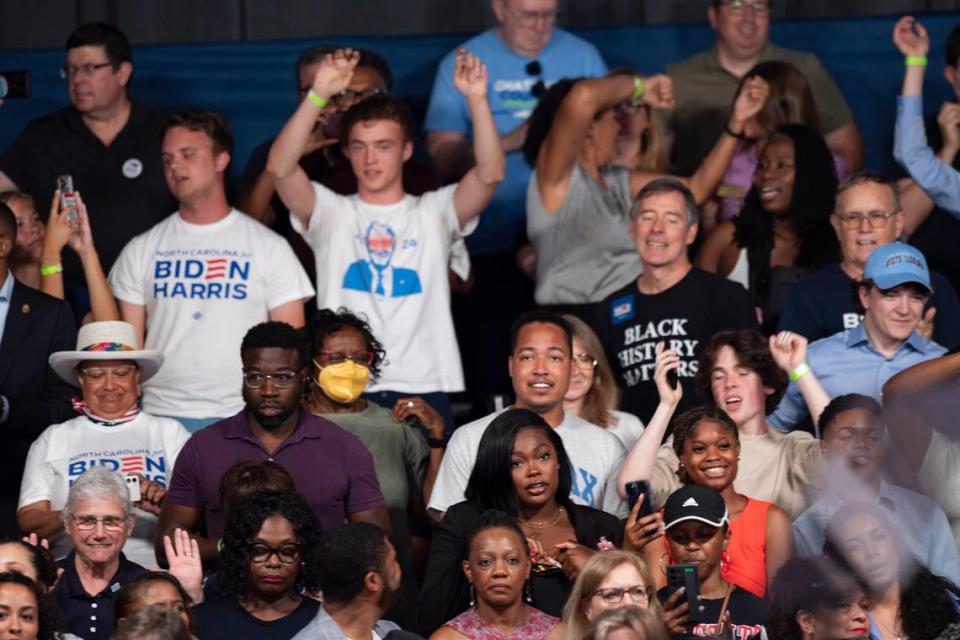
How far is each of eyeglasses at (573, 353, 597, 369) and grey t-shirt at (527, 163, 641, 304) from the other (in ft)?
3.53

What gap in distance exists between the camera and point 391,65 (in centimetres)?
1023

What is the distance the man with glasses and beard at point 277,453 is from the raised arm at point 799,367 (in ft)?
4.90

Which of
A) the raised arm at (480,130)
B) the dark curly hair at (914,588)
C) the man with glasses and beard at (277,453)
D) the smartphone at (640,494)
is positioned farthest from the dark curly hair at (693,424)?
the raised arm at (480,130)

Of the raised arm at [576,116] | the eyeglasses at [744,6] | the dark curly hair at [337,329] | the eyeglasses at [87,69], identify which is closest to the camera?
the dark curly hair at [337,329]

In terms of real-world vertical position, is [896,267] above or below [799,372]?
above

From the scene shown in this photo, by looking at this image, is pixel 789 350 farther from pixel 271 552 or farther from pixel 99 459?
pixel 99 459

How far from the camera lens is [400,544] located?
7520 millimetres

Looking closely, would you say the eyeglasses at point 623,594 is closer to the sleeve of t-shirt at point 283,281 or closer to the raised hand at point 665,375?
the raised hand at point 665,375

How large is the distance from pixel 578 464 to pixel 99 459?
68.4 inches

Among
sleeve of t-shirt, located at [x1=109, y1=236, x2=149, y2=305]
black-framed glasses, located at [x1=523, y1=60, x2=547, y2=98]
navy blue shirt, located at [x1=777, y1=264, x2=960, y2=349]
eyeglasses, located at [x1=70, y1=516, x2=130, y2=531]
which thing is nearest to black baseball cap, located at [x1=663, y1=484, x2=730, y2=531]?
navy blue shirt, located at [x1=777, y1=264, x2=960, y2=349]

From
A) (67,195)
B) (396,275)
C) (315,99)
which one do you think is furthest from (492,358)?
(67,195)

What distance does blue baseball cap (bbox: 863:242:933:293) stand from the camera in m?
7.43

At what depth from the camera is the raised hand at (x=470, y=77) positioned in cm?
833

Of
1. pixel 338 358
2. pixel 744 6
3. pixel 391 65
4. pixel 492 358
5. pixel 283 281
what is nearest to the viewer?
pixel 338 358
